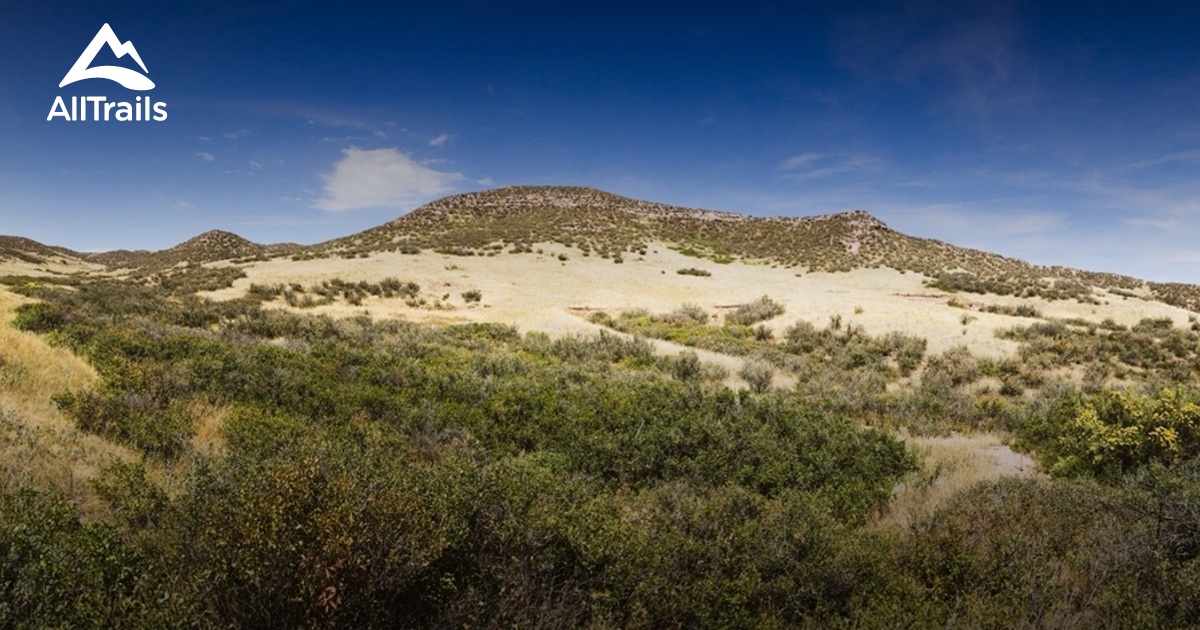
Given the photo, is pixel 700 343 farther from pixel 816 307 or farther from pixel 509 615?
pixel 509 615

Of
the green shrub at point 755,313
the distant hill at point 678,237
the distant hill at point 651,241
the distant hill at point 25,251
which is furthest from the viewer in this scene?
the distant hill at point 25,251

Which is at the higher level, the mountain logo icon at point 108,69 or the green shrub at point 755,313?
the mountain logo icon at point 108,69

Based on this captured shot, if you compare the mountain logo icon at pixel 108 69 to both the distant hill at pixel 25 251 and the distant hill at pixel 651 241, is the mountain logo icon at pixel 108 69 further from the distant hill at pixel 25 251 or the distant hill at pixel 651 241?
the distant hill at pixel 25 251

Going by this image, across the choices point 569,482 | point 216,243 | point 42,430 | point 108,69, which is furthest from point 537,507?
point 216,243

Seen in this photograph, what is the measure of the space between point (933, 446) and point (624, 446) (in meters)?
6.25

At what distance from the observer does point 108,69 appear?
55.2ft

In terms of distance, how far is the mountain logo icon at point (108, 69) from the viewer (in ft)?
53.3

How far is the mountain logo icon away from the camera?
16250 millimetres

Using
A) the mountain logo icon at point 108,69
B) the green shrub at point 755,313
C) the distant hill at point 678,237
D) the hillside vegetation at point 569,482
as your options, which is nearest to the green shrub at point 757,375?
the hillside vegetation at point 569,482

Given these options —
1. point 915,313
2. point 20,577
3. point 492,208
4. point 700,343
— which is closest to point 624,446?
→ point 20,577

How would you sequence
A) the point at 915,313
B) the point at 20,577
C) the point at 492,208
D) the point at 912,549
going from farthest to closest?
the point at 492,208
the point at 915,313
the point at 912,549
the point at 20,577

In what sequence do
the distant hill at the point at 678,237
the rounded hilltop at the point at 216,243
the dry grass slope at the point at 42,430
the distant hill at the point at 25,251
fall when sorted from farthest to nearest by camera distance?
the rounded hilltop at the point at 216,243 → the distant hill at the point at 25,251 → the distant hill at the point at 678,237 → the dry grass slope at the point at 42,430

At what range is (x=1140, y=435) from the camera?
8578 millimetres

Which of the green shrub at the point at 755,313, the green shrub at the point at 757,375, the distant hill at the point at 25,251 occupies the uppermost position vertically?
the distant hill at the point at 25,251
